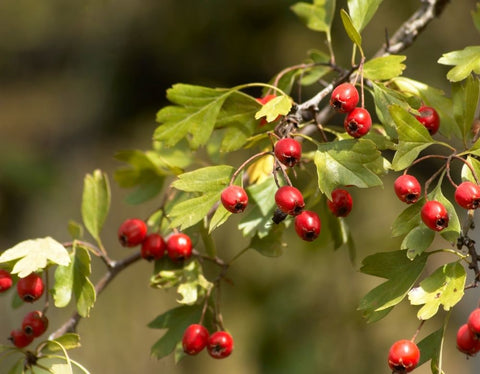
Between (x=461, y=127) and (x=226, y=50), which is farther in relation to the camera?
(x=226, y=50)

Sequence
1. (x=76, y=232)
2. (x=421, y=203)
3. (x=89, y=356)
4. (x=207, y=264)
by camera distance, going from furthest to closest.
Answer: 1. (x=89, y=356)
2. (x=207, y=264)
3. (x=76, y=232)
4. (x=421, y=203)

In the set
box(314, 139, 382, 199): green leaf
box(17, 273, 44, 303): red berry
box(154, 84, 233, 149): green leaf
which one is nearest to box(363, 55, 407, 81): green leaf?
box(314, 139, 382, 199): green leaf

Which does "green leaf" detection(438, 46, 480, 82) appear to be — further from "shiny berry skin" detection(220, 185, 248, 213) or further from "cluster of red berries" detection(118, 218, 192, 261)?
"cluster of red berries" detection(118, 218, 192, 261)

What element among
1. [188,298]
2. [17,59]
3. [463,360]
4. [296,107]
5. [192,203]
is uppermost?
[296,107]

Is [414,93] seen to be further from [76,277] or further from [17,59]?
[17,59]

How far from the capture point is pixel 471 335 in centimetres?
85

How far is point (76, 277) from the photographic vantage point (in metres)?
1.04

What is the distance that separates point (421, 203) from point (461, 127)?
0.18 m

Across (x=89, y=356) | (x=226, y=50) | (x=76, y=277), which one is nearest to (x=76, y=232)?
(x=76, y=277)

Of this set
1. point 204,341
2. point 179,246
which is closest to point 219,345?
point 204,341

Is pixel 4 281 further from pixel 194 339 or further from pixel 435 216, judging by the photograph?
pixel 435 216

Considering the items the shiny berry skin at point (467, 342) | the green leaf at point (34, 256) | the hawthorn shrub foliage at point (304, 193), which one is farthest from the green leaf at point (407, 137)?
the green leaf at point (34, 256)

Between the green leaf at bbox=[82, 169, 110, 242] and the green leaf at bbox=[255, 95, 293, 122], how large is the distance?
417 millimetres

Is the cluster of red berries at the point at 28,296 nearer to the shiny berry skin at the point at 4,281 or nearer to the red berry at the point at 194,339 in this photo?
the shiny berry skin at the point at 4,281
